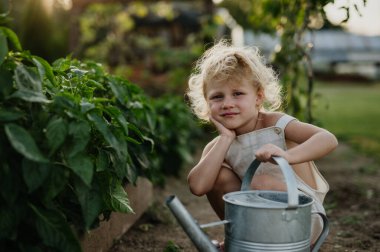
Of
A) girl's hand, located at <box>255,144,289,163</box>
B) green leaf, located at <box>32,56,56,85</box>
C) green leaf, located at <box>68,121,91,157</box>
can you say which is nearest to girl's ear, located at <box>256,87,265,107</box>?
girl's hand, located at <box>255,144,289,163</box>

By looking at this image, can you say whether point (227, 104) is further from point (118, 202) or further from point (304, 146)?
point (118, 202)

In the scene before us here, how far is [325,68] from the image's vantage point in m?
41.0

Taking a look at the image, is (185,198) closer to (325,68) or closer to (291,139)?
(291,139)

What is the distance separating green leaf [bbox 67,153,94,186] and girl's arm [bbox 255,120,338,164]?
713 mm

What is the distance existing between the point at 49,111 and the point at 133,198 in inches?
64.7

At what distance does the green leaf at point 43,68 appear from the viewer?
2003 mm

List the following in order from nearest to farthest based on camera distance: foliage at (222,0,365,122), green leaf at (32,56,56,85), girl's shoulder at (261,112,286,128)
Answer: green leaf at (32,56,56,85)
girl's shoulder at (261,112,286,128)
foliage at (222,0,365,122)

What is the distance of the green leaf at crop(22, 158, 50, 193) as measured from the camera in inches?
67.4

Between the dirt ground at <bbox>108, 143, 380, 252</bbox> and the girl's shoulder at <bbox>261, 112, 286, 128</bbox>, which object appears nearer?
the girl's shoulder at <bbox>261, 112, 286, 128</bbox>

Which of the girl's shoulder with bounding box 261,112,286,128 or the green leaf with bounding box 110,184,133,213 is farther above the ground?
the girl's shoulder with bounding box 261,112,286,128

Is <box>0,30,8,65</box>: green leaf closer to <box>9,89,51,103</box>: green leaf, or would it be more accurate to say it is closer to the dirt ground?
<box>9,89,51,103</box>: green leaf

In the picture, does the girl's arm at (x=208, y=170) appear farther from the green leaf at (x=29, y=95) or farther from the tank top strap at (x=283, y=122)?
the green leaf at (x=29, y=95)

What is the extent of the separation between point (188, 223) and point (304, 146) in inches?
26.7

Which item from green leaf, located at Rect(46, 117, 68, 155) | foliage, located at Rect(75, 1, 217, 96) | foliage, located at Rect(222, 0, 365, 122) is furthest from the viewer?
foliage, located at Rect(75, 1, 217, 96)
